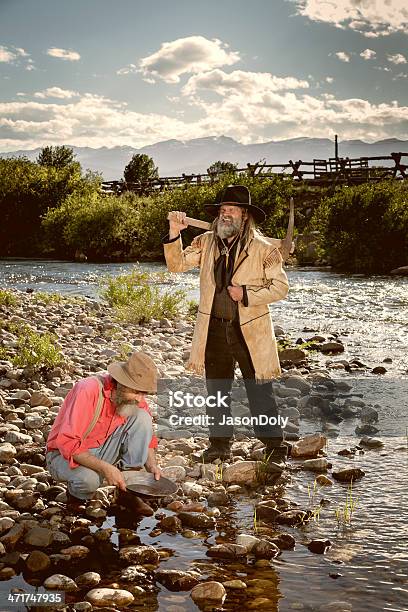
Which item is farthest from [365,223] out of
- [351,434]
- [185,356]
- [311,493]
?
[311,493]

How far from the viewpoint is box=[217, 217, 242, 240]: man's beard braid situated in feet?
16.8

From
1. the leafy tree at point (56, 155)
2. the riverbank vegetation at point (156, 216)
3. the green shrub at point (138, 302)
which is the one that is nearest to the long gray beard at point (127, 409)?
the green shrub at point (138, 302)

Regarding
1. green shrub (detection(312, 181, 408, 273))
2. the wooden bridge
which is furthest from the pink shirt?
the wooden bridge

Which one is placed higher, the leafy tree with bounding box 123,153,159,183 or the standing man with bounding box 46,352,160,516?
the leafy tree with bounding box 123,153,159,183

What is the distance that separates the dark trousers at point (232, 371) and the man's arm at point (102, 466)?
1153mm

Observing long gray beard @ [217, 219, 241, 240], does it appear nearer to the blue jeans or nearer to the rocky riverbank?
the blue jeans

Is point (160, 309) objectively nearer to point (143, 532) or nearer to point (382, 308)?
point (382, 308)

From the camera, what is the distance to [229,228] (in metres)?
5.13

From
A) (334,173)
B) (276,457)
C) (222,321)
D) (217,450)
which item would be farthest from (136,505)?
(334,173)

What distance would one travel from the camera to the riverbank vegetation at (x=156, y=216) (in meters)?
25.8

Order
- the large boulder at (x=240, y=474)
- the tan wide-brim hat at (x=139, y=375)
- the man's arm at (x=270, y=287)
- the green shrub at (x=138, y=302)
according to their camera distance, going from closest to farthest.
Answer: the tan wide-brim hat at (x=139, y=375) → the man's arm at (x=270, y=287) → the large boulder at (x=240, y=474) → the green shrub at (x=138, y=302)

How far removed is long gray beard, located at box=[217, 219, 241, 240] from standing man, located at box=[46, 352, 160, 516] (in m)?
1.14

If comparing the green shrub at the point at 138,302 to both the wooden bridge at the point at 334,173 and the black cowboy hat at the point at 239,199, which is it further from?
the wooden bridge at the point at 334,173

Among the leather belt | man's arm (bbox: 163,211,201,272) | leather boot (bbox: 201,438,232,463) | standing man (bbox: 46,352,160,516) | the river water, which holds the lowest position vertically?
the river water
